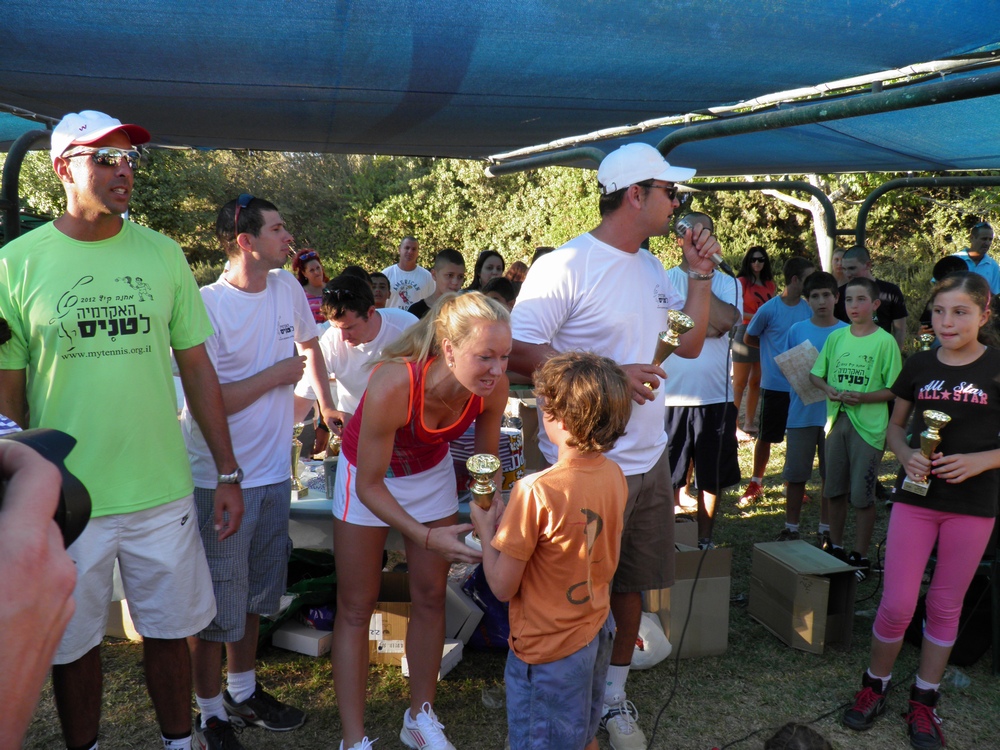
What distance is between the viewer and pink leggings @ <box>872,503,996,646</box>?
3150mm

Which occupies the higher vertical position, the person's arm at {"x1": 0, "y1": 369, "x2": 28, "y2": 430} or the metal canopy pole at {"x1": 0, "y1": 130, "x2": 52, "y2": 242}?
the metal canopy pole at {"x1": 0, "y1": 130, "x2": 52, "y2": 242}

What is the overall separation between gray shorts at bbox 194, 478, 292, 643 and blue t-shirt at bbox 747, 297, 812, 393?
4.18 m

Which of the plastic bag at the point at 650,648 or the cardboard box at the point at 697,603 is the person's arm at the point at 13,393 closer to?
the plastic bag at the point at 650,648

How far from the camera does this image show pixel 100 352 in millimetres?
2436

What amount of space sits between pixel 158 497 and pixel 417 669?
114 centimetres

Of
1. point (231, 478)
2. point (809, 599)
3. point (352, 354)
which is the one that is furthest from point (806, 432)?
point (231, 478)

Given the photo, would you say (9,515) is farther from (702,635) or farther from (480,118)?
(480,118)

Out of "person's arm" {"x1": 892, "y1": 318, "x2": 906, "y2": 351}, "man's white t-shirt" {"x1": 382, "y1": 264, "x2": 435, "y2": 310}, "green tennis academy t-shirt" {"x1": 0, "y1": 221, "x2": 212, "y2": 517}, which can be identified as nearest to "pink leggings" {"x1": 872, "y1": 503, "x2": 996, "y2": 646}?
"green tennis academy t-shirt" {"x1": 0, "y1": 221, "x2": 212, "y2": 517}

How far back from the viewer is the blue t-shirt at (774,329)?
20.2 ft

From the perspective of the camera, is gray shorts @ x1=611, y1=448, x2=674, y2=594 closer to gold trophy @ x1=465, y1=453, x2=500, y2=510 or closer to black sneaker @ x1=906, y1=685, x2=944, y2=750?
gold trophy @ x1=465, y1=453, x2=500, y2=510

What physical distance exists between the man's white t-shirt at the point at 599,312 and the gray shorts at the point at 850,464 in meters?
2.29

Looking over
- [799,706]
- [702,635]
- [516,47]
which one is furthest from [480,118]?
[799,706]

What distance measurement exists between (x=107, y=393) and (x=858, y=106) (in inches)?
126

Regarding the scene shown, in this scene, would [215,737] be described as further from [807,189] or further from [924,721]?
[807,189]
